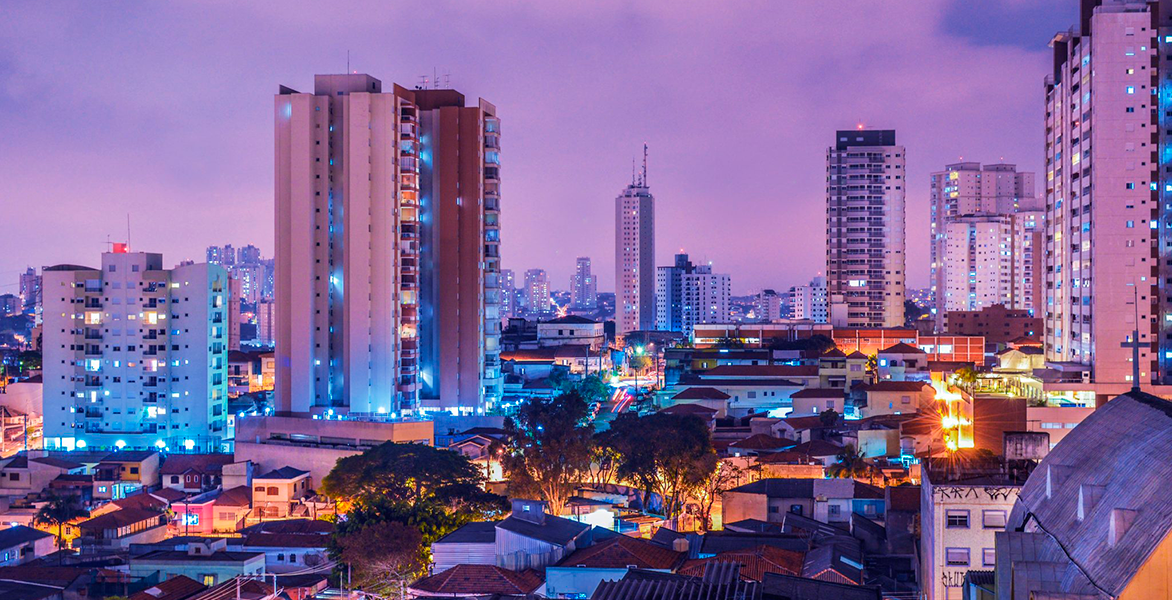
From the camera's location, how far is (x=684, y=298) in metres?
134

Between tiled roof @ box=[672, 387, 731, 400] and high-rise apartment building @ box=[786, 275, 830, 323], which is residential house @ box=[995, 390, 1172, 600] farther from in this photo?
high-rise apartment building @ box=[786, 275, 830, 323]

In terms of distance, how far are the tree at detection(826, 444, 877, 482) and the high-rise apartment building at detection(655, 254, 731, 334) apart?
337 ft

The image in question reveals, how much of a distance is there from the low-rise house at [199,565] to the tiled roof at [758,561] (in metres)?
9.36

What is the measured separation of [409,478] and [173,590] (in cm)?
929

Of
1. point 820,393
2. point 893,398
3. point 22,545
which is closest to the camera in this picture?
point 22,545

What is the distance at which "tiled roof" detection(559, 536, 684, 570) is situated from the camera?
18.3 m

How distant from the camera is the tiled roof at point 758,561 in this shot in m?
17.6

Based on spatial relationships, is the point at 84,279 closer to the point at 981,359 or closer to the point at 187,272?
the point at 187,272

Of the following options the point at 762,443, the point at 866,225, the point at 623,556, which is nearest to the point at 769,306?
the point at 866,225

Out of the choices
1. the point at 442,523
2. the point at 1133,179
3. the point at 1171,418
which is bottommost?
the point at 442,523

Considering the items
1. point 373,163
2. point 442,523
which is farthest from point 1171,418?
point 373,163

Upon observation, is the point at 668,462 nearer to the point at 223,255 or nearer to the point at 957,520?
the point at 957,520

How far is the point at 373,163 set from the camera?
1772 inches

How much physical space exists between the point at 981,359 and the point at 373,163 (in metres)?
33.6
